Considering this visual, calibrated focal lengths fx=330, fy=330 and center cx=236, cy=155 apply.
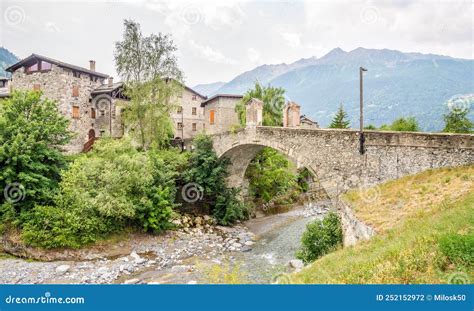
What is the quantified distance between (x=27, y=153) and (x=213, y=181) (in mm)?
12475

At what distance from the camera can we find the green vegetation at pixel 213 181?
2577 cm

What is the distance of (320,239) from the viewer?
15.5 meters

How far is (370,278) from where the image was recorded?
23.8ft

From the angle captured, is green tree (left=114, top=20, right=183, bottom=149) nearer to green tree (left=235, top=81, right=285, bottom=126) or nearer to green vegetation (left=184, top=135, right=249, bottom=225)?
green vegetation (left=184, top=135, right=249, bottom=225)

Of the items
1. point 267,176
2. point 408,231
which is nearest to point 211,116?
point 267,176

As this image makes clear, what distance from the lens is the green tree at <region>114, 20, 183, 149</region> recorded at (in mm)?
26781

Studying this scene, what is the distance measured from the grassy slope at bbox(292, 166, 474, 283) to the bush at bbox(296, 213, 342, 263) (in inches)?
59.6

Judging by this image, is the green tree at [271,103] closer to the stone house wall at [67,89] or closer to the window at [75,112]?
the stone house wall at [67,89]

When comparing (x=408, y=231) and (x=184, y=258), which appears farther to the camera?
(x=184, y=258)

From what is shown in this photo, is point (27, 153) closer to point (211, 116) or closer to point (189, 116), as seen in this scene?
point (211, 116)

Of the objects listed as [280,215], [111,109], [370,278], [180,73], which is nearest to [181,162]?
[180,73]

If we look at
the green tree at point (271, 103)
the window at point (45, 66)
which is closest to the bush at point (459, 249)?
the green tree at point (271, 103)

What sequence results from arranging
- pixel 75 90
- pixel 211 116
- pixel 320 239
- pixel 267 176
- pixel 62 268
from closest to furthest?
pixel 320 239, pixel 62 268, pixel 267 176, pixel 75 90, pixel 211 116

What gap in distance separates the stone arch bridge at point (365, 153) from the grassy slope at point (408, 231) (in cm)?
65
